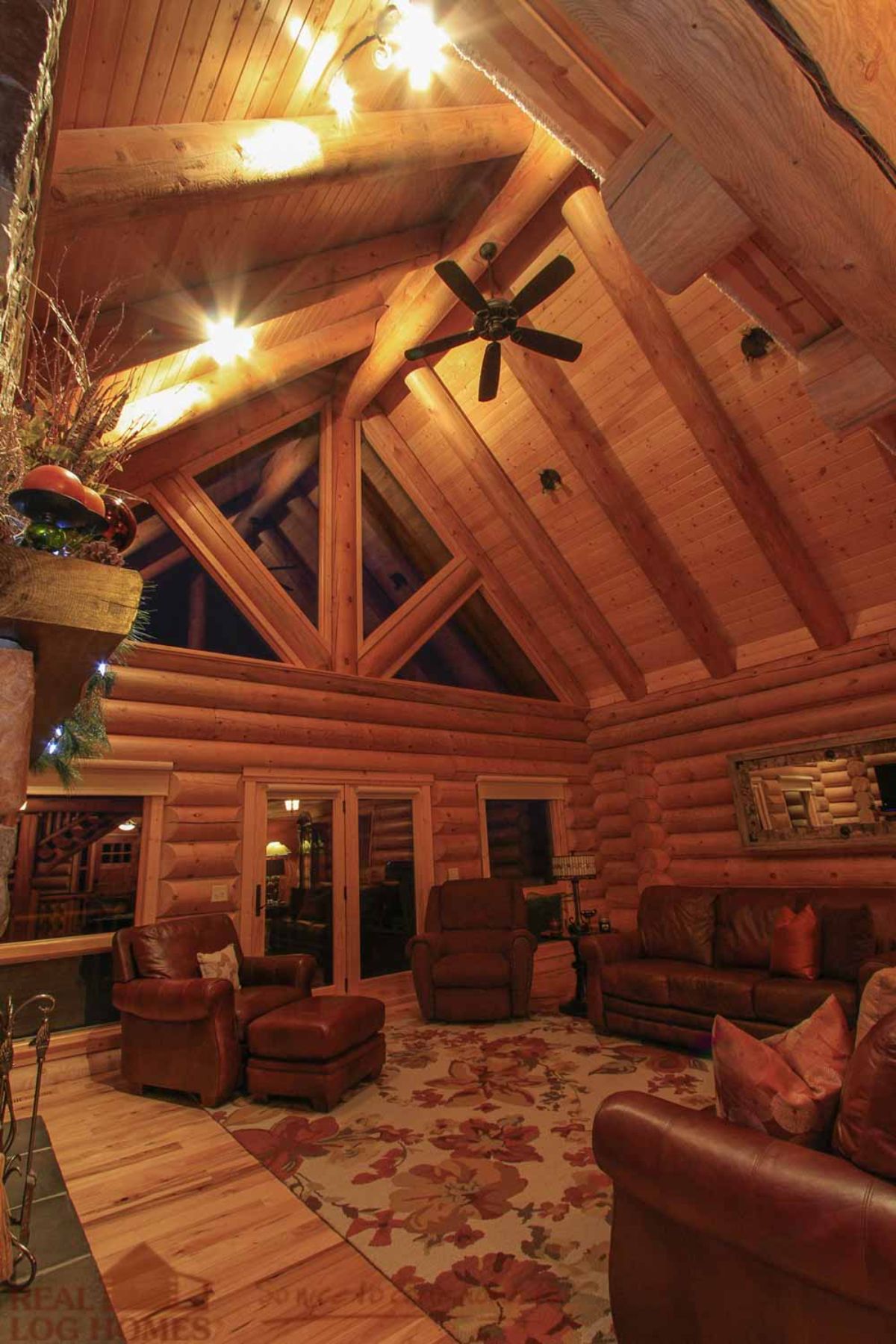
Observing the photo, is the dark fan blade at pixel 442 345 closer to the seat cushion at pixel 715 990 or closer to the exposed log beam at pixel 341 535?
the exposed log beam at pixel 341 535

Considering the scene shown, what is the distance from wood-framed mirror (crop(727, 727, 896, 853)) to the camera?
5.90 m

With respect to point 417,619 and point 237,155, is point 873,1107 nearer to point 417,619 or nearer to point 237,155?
point 237,155

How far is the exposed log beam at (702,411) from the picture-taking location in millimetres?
4875

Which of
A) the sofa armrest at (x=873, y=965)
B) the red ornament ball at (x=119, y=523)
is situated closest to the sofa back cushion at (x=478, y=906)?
the sofa armrest at (x=873, y=965)

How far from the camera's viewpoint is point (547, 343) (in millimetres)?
4520

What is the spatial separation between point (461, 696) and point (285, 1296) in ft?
18.3

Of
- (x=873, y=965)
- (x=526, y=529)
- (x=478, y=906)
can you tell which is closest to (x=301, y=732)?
(x=478, y=906)

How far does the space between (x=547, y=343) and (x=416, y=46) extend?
5.78ft

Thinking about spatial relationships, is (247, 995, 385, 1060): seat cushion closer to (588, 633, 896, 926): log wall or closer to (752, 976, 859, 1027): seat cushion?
(752, 976, 859, 1027): seat cushion

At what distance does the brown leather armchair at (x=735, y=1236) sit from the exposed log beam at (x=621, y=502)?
5.27 m

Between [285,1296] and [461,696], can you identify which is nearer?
[285,1296]

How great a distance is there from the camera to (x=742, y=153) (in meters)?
1.08

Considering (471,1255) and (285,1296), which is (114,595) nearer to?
(285,1296)

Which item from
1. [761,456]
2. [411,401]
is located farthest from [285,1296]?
[411,401]
